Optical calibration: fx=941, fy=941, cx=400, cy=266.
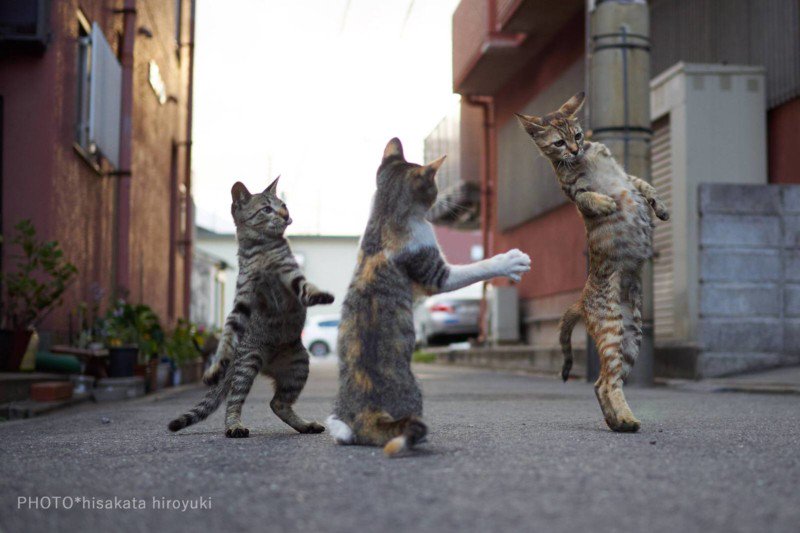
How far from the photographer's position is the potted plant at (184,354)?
1084 centimetres

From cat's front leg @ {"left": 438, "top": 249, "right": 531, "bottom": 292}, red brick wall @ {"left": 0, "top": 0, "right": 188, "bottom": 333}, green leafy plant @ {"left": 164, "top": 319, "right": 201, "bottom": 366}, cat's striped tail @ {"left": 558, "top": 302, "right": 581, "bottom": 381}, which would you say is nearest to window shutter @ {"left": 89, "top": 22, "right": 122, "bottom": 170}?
red brick wall @ {"left": 0, "top": 0, "right": 188, "bottom": 333}

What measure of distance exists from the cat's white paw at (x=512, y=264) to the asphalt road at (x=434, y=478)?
677 mm

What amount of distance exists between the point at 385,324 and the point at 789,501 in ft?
5.35

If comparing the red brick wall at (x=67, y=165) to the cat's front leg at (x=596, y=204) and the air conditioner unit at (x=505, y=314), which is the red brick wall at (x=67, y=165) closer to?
the cat's front leg at (x=596, y=204)

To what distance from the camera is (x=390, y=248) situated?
3.73m

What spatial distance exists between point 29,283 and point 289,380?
433 centimetres

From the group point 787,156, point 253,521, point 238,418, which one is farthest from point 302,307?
point 787,156

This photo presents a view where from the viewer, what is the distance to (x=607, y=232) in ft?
14.6

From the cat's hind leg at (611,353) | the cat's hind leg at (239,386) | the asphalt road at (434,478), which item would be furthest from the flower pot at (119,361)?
the cat's hind leg at (611,353)

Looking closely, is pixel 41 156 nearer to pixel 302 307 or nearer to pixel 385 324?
pixel 302 307

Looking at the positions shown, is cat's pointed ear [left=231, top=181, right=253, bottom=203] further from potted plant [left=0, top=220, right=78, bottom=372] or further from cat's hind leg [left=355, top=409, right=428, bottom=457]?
potted plant [left=0, top=220, right=78, bottom=372]

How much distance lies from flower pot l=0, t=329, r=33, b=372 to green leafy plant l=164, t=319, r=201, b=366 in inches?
113

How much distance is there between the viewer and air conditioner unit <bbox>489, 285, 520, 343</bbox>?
688 inches

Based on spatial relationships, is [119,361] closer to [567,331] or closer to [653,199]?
[567,331]
